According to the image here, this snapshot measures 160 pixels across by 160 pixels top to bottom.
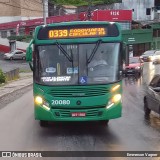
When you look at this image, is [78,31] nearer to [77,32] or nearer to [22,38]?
[77,32]

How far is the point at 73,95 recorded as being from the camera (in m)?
12.0

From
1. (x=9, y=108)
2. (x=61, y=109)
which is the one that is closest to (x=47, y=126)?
(x=61, y=109)

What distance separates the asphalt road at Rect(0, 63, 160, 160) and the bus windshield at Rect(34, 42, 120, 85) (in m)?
1.54

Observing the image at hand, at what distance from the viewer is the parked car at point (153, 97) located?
1400cm

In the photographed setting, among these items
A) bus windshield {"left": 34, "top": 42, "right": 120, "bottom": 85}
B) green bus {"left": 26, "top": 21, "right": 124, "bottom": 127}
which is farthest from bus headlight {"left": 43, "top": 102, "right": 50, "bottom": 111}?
bus windshield {"left": 34, "top": 42, "right": 120, "bottom": 85}

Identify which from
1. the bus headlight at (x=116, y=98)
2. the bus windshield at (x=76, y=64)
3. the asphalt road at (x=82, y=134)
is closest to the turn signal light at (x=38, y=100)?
the bus windshield at (x=76, y=64)

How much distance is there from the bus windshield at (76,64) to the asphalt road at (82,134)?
1.54 meters

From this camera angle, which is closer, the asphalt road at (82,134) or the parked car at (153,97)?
the asphalt road at (82,134)

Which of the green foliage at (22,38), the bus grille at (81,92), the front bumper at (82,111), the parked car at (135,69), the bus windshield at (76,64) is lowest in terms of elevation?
the parked car at (135,69)

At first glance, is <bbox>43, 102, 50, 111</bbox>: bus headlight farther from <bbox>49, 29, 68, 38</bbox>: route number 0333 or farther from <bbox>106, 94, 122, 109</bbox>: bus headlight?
<bbox>49, 29, 68, 38</bbox>: route number 0333

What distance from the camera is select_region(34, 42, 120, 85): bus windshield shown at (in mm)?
12148

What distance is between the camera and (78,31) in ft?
41.1

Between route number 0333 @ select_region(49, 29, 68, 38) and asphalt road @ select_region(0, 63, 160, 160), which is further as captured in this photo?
route number 0333 @ select_region(49, 29, 68, 38)

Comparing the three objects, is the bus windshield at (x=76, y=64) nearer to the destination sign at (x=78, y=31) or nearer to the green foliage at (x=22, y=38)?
the destination sign at (x=78, y=31)
